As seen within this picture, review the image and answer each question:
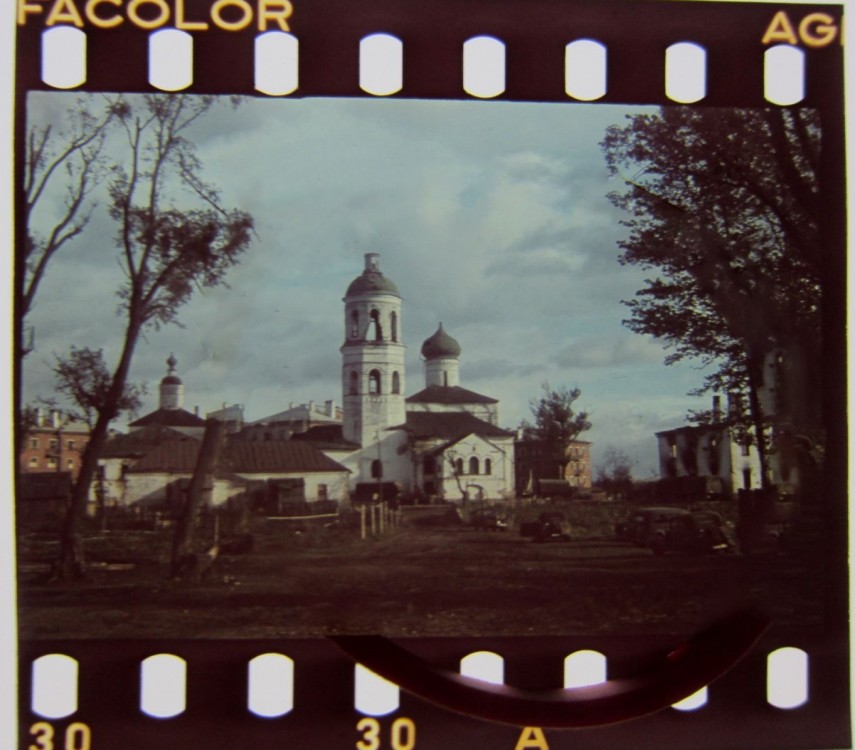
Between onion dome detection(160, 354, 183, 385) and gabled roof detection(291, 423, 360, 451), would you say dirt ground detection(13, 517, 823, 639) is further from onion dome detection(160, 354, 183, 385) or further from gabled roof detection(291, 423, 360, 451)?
onion dome detection(160, 354, 183, 385)

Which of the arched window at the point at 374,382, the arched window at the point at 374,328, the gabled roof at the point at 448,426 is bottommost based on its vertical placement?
the gabled roof at the point at 448,426

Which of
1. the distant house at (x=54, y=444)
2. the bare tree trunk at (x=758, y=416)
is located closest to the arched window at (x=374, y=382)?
the distant house at (x=54, y=444)

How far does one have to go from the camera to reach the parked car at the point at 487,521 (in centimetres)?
167

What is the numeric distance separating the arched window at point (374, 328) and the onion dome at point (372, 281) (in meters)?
0.04

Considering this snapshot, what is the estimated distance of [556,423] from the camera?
1.67 m

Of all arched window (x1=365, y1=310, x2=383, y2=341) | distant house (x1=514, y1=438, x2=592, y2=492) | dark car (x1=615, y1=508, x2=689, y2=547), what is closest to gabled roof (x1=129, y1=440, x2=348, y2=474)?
arched window (x1=365, y1=310, x2=383, y2=341)

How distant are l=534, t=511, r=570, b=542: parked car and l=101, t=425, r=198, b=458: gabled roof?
61 centimetres

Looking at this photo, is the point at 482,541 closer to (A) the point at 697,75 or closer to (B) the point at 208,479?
(B) the point at 208,479

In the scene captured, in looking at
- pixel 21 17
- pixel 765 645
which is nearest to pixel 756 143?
pixel 765 645

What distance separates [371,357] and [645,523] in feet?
1.85

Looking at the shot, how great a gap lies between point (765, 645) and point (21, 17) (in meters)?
1.64

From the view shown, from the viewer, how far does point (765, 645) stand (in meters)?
1.66

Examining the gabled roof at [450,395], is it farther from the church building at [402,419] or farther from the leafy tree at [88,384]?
the leafy tree at [88,384]

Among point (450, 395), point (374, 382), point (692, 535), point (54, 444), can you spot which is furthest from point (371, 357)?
point (692, 535)
